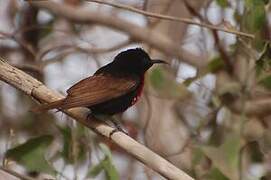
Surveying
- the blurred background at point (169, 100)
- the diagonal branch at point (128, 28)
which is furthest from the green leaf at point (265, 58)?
the diagonal branch at point (128, 28)

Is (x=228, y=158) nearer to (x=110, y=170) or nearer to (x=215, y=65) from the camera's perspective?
(x=110, y=170)

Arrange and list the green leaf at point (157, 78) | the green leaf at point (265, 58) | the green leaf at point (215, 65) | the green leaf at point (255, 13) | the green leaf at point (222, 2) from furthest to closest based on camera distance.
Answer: the green leaf at point (215, 65) < the green leaf at point (157, 78) < the green leaf at point (222, 2) < the green leaf at point (255, 13) < the green leaf at point (265, 58)

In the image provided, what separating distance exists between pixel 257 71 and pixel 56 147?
1201 millimetres

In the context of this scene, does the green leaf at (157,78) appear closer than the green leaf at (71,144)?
No

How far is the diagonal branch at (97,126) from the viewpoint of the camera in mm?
→ 2533

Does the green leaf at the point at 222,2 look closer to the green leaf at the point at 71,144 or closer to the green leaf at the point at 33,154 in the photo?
the green leaf at the point at 71,144

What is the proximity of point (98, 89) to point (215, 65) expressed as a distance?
1066 mm

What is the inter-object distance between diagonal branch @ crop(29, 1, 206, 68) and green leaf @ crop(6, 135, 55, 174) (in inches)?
61.2

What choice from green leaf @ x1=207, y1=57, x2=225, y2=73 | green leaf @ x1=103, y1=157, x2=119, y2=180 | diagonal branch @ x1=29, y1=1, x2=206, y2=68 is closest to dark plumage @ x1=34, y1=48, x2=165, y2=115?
green leaf @ x1=103, y1=157, x2=119, y2=180

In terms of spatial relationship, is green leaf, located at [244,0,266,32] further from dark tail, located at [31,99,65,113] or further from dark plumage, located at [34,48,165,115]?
dark tail, located at [31,99,65,113]

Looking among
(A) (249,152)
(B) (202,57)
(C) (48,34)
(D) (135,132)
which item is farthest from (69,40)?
(A) (249,152)

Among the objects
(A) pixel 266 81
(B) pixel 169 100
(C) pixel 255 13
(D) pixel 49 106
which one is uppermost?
(C) pixel 255 13

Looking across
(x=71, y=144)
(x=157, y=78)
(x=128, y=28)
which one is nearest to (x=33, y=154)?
(x=71, y=144)

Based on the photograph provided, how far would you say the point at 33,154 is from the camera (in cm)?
317
